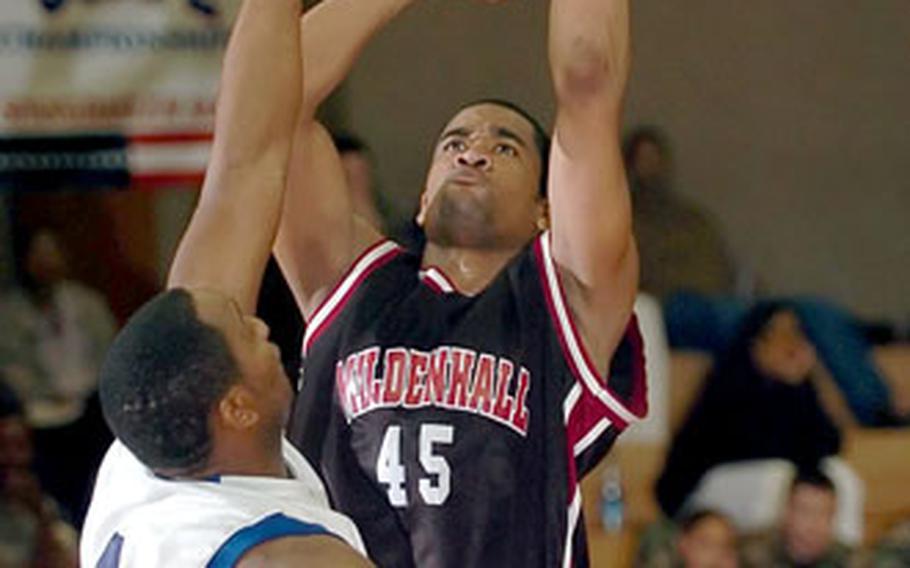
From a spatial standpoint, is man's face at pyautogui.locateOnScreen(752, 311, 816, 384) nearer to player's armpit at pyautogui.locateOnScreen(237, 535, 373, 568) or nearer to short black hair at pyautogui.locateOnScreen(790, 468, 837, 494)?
short black hair at pyautogui.locateOnScreen(790, 468, 837, 494)

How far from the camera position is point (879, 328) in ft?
26.4

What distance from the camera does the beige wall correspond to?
8156 mm

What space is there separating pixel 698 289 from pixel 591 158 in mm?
3858

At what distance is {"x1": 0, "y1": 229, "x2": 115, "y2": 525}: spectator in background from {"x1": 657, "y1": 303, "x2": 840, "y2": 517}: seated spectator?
1530mm

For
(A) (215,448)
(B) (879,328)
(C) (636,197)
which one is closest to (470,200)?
(A) (215,448)

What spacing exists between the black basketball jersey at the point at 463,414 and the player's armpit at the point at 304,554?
2.88 ft

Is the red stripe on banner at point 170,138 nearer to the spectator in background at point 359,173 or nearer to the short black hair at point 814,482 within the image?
the spectator in background at point 359,173

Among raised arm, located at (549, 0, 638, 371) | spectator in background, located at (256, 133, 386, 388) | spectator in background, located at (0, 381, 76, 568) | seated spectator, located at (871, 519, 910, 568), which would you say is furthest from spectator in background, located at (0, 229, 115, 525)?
raised arm, located at (549, 0, 638, 371)

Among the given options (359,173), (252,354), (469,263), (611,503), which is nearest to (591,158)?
(469,263)

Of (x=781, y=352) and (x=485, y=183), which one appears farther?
(x=781, y=352)

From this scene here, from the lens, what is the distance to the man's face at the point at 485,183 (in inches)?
155

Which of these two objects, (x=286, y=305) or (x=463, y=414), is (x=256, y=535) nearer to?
(x=463, y=414)

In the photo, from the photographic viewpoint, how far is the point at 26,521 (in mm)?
6199

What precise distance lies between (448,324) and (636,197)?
11.7 feet
